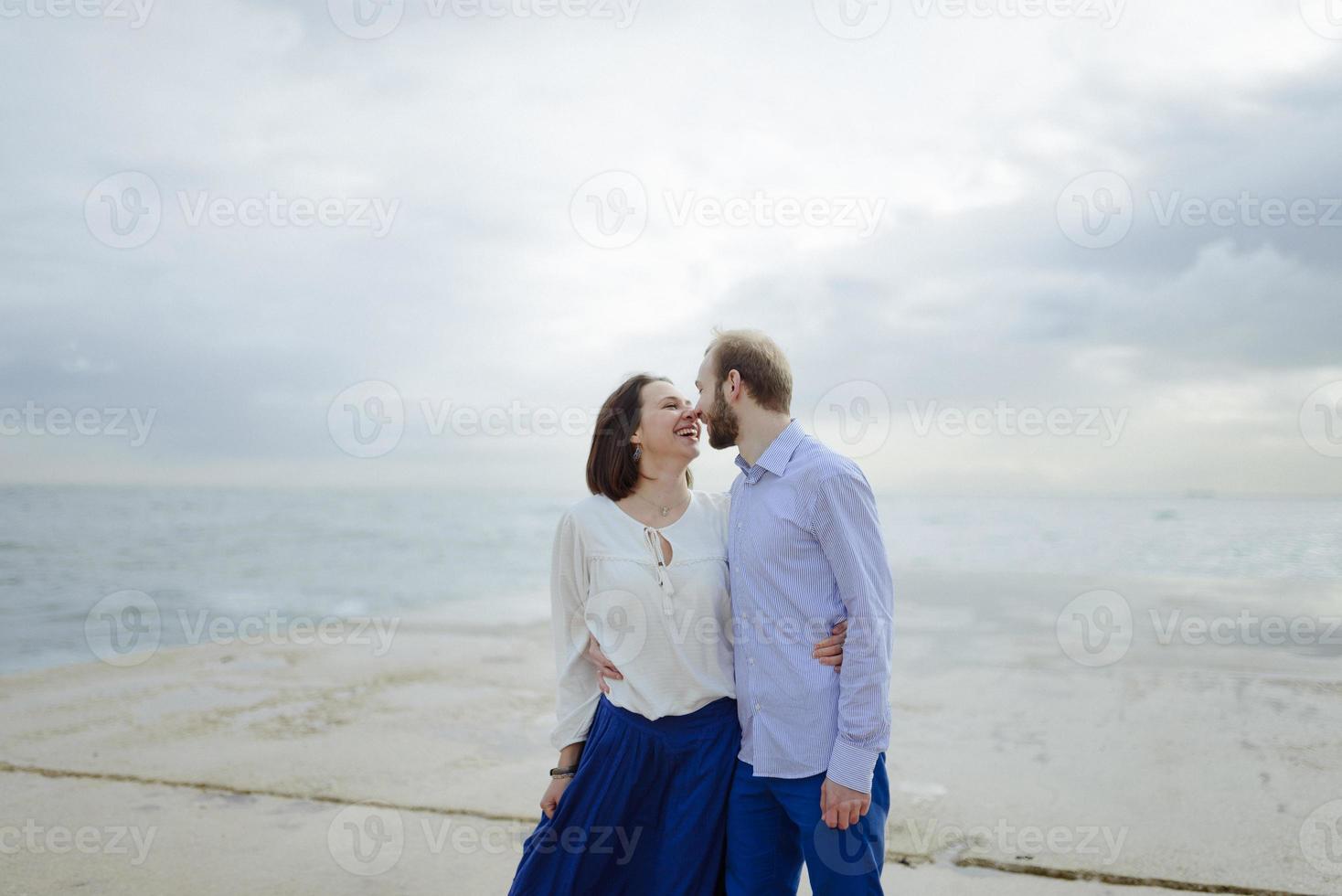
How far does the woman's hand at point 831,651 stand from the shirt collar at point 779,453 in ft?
1.47

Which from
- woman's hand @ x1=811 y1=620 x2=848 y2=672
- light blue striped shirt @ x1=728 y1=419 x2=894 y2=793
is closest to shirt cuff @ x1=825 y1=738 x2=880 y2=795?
light blue striped shirt @ x1=728 y1=419 x2=894 y2=793

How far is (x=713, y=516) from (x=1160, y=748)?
13.8 feet

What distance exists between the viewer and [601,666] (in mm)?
2738

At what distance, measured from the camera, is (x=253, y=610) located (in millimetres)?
15820

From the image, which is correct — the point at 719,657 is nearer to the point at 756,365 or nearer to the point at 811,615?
the point at 811,615

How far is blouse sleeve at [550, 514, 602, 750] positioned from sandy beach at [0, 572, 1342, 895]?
4.21 feet

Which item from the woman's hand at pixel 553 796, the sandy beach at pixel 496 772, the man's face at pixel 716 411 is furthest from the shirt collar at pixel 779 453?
the sandy beach at pixel 496 772

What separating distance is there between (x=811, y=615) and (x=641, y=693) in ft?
1.86

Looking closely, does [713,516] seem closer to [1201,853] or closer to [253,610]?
[1201,853]

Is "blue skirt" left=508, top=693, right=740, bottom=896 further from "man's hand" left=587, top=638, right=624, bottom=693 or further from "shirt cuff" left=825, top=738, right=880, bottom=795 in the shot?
"shirt cuff" left=825, top=738, right=880, bottom=795

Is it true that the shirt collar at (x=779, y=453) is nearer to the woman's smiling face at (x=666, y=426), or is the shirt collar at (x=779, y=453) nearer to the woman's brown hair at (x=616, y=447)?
the woman's smiling face at (x=666, y=426)

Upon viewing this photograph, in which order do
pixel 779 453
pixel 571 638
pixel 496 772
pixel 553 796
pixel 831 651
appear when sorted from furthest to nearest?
1. pixel 496 772
2. pixel 571 638
3. pixel 553 796
4. pixel 779 453
5. pixel 831 651

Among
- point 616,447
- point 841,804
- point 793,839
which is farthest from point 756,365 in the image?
point 793,839

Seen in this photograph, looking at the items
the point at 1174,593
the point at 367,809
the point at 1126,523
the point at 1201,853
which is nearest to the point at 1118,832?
the point at 1201,853
